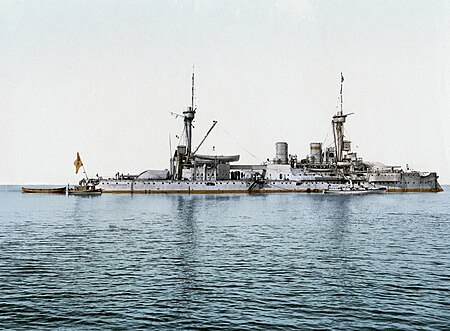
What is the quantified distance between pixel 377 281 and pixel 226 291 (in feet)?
28.3

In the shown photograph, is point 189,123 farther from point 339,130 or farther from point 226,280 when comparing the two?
point 226,280

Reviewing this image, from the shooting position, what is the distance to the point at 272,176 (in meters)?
154

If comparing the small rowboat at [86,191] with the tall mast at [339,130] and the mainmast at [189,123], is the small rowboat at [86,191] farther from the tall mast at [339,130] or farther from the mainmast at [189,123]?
the tall mast at [339,130]

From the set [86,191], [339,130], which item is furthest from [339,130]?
[86,191]

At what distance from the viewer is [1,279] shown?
86.6ft

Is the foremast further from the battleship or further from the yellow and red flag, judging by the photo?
the yellow and red flag

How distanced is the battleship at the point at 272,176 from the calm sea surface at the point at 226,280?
9722cm

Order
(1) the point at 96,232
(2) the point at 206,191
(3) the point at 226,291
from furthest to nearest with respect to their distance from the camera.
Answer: (2) the point at 206,191
(1) the point at 96,232
(3) the point at 226,291

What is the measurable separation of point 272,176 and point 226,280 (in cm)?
12896

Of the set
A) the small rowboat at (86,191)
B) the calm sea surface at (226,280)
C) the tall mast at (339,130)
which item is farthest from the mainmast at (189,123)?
the calm sea surface at (226,280)

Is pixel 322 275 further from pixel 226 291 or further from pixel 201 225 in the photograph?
pixel 201 225

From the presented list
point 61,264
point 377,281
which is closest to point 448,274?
point 377,281

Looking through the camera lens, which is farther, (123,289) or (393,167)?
(393,167)

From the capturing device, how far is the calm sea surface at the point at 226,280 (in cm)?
1953
